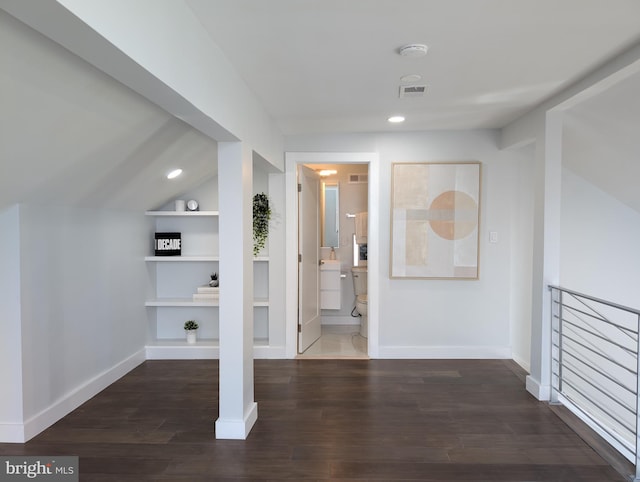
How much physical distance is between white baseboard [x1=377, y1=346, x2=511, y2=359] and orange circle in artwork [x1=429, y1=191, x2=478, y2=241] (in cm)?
118

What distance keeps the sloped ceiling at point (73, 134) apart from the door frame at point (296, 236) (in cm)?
99

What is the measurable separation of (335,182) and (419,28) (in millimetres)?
3785

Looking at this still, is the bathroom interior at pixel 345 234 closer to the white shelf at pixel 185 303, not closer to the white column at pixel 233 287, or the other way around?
the white shelf at pixel 185 303

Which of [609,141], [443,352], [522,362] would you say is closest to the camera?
[609,141]

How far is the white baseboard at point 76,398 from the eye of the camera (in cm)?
279

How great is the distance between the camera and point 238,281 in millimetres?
2807

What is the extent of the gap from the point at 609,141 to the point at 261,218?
3.08 meters

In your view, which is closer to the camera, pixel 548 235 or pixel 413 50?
pixel 413 50

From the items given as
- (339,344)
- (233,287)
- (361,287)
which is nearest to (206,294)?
(339,344)

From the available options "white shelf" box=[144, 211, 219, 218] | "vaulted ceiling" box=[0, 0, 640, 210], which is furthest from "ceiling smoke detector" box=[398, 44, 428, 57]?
"white shelf" box=[144, 211, 219, 218]

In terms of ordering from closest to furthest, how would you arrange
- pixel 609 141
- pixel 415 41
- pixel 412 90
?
pixel 415 41
pixel 412 90
pixel 609 141

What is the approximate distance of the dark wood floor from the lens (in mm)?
2434

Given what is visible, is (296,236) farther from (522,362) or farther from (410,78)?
(522,362)

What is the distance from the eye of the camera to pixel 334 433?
2865 mm
